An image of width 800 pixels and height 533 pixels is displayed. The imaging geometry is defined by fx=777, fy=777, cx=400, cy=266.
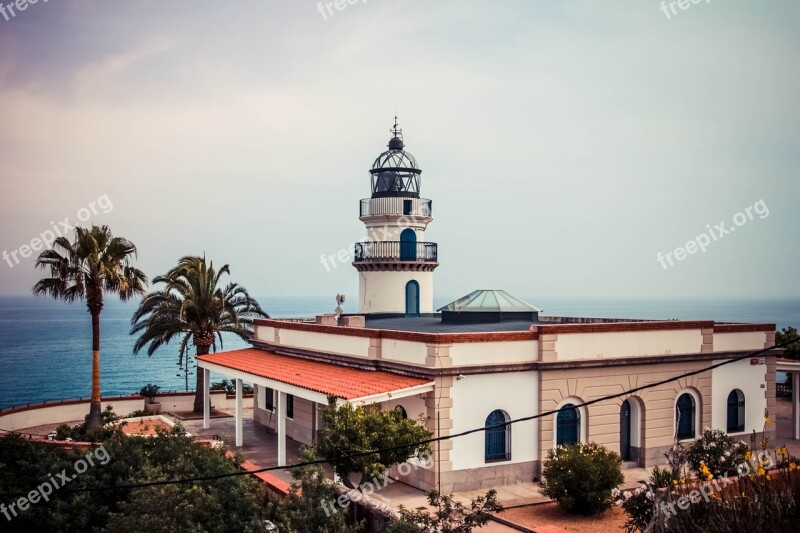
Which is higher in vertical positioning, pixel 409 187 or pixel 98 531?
pixel 409 187

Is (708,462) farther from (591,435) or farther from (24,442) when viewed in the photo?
(24,442)

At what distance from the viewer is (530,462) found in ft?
69.8

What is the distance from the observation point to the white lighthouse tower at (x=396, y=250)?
35281mm

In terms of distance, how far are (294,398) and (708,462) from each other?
14.5 meters

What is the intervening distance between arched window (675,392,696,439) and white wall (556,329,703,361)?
1491mm

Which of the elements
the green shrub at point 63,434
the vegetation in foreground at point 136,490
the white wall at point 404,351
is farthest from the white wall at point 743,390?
the green shrub at point 63,434

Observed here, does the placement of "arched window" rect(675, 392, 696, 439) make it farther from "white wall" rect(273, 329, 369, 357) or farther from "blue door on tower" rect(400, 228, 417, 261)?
"blue door on tower" rect(400, 228, 417, 261)

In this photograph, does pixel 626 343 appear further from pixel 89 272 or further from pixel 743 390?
pixel 89 272

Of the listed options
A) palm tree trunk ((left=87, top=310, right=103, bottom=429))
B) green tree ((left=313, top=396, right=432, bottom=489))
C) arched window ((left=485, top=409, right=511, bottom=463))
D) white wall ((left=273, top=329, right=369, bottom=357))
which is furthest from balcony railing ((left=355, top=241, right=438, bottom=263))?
green tree ((left=313, top=396, right=432, bottom=489))

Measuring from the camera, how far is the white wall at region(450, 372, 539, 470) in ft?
66.7

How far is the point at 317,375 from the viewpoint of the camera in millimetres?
23125

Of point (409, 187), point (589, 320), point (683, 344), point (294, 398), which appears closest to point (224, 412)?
point (294, 398)

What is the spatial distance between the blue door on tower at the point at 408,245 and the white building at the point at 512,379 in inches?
244

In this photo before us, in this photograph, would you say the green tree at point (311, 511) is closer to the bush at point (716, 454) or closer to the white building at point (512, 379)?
the white building at point (512, 379)
